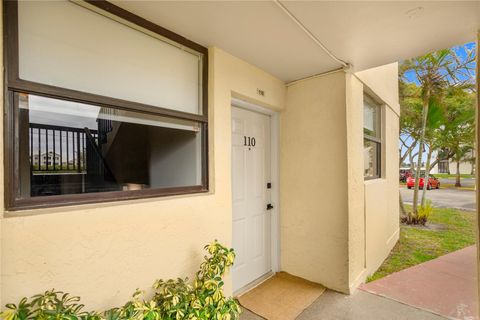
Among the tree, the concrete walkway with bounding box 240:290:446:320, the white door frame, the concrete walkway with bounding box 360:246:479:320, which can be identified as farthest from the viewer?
the tree

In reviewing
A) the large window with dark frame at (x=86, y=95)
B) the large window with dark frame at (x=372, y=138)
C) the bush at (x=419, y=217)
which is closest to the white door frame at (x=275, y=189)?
the large window with dark frame at (x=86, y=95)

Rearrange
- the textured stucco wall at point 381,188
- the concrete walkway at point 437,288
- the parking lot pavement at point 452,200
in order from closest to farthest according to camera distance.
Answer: the concrete walkway at point 437,288 → the textured stucco wall at point 381,188 → the parking lot pavement at point 452,200

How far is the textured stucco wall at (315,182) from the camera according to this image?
2.61m

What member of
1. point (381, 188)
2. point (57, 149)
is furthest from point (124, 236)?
point (381, 188)

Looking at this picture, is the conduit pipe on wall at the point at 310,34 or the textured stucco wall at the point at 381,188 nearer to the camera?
the conduit pipe on wall at the point at 310,34

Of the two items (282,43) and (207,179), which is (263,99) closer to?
(282,43)

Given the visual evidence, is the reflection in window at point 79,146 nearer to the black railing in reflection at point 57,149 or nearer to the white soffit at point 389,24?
the black railing in reflection at point 57,149

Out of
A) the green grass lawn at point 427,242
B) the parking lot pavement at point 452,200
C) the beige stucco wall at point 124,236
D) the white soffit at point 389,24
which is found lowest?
the parking lot pavement at point 452,200

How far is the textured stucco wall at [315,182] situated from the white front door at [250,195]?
224 mm

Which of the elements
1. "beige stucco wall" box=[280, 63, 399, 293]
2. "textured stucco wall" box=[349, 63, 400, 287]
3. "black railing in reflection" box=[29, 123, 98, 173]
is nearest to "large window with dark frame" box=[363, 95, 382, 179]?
"textured stucco wall" box=[349, 63, 400, 287]

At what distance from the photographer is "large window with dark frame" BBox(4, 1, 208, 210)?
126 centimetres

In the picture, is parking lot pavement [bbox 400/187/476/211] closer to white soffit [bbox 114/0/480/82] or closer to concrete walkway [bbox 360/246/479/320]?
concrete walkway [bbox 360/246/479/320]

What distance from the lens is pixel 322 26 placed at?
183cm

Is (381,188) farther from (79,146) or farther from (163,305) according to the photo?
(79,146)
